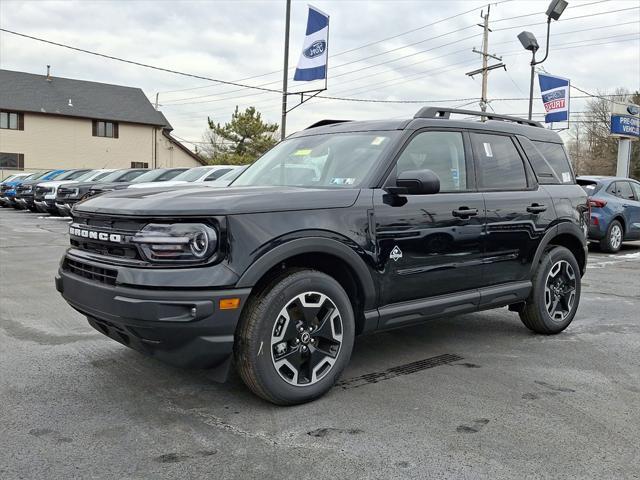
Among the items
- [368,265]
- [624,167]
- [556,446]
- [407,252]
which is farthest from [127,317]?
[624,167]

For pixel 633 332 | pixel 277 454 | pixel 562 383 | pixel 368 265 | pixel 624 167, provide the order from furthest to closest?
pixel 624 167, pixel 633 332, pixel 562 383, pixel 368 265, pixel 277 454

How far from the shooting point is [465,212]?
14.7ft

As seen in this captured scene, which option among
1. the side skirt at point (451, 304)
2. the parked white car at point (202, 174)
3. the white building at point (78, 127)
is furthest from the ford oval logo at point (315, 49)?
the white building at point (78, 127)

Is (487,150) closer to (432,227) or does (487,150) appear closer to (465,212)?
(465,212)

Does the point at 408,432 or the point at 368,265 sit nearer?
the point at 408,432

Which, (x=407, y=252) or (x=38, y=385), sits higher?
(x=407, y=252)

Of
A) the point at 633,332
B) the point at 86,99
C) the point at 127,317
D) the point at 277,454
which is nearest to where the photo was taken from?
the point at 277,454

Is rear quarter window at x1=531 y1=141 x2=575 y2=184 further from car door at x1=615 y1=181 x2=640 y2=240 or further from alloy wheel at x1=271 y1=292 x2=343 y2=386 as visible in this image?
car door at x1=615 y1=181 x2=640 y2=240

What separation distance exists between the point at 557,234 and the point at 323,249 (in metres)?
2.75

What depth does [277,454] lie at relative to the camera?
301 centimetres

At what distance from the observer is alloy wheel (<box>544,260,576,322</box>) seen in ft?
17.8

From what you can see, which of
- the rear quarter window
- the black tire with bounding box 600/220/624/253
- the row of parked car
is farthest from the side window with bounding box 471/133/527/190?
the row of parked car

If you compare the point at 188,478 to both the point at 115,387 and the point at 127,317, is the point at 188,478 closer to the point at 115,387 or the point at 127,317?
the point at 127,317

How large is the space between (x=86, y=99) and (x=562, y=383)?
47164 mm
